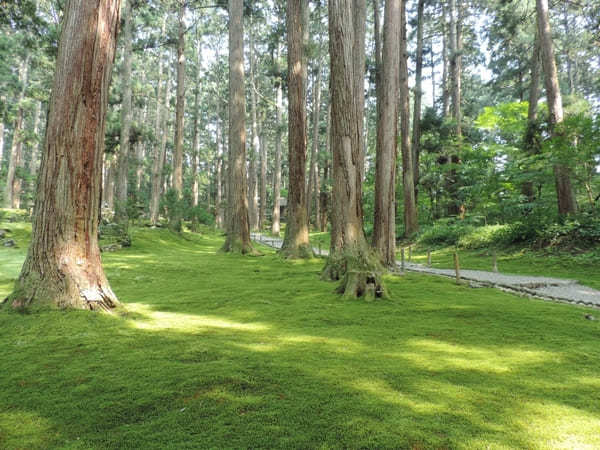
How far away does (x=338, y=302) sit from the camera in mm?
5199

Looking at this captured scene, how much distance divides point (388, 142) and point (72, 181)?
689 centimetres

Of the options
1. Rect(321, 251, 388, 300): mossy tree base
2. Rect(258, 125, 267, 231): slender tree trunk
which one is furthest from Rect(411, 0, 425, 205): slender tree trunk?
Rect(258, 125, 267, 231): slender tree trunk

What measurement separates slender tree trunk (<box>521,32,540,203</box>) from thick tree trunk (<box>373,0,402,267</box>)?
7426 mm

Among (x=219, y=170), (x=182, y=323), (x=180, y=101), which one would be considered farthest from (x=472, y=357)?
(x=219, y=170)

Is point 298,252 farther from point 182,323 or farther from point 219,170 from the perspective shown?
point 219,170

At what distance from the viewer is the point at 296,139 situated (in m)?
11.2

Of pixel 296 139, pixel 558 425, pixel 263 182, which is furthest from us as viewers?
pixel 263 182

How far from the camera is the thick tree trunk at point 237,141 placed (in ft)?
42.2

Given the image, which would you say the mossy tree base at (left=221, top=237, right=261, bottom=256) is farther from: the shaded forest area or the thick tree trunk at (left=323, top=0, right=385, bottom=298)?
the thick tree trunk at (left=323, top=0, right=385, bottom=298)

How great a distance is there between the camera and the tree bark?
11156mm

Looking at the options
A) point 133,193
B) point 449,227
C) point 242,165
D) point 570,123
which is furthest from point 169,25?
point 570,123

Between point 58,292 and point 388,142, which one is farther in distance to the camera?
point 388,142

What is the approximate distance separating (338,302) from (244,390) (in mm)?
3052

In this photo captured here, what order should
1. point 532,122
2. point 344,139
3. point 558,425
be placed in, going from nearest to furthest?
1. point 558,425
2. point 344,139
3. point 532,122
